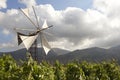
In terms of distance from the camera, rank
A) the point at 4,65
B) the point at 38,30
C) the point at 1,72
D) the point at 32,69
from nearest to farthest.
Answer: the point at 32,69 < the point at 1,72 < the point at 4,65 < the point at 38,30

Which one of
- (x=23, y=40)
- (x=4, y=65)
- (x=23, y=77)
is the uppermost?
(x=23, y=40)

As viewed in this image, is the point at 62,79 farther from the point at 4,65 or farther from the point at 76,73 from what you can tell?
the point at 4,65

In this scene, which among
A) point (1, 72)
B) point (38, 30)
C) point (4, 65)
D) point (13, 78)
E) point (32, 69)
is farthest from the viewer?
point (38, 30)

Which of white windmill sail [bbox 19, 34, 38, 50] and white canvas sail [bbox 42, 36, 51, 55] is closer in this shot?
white windmill sail [bbox 19, 34, 38, 50]

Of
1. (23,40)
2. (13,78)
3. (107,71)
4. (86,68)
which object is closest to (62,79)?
(86,68)

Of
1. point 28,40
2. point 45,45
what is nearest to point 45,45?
point 45,45

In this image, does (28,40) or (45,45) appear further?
(45,45)

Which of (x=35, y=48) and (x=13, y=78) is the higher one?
(x=35, y=48)

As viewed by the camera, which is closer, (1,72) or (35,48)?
(1,72)

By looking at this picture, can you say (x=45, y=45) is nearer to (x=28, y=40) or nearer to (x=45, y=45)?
(x=45, y=45)

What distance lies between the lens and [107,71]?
263 ft

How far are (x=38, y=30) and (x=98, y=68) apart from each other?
1921 cm

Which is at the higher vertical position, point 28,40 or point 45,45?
point 28,40

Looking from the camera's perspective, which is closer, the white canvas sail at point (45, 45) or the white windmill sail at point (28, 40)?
the white windmill sail at point (28, 40)
